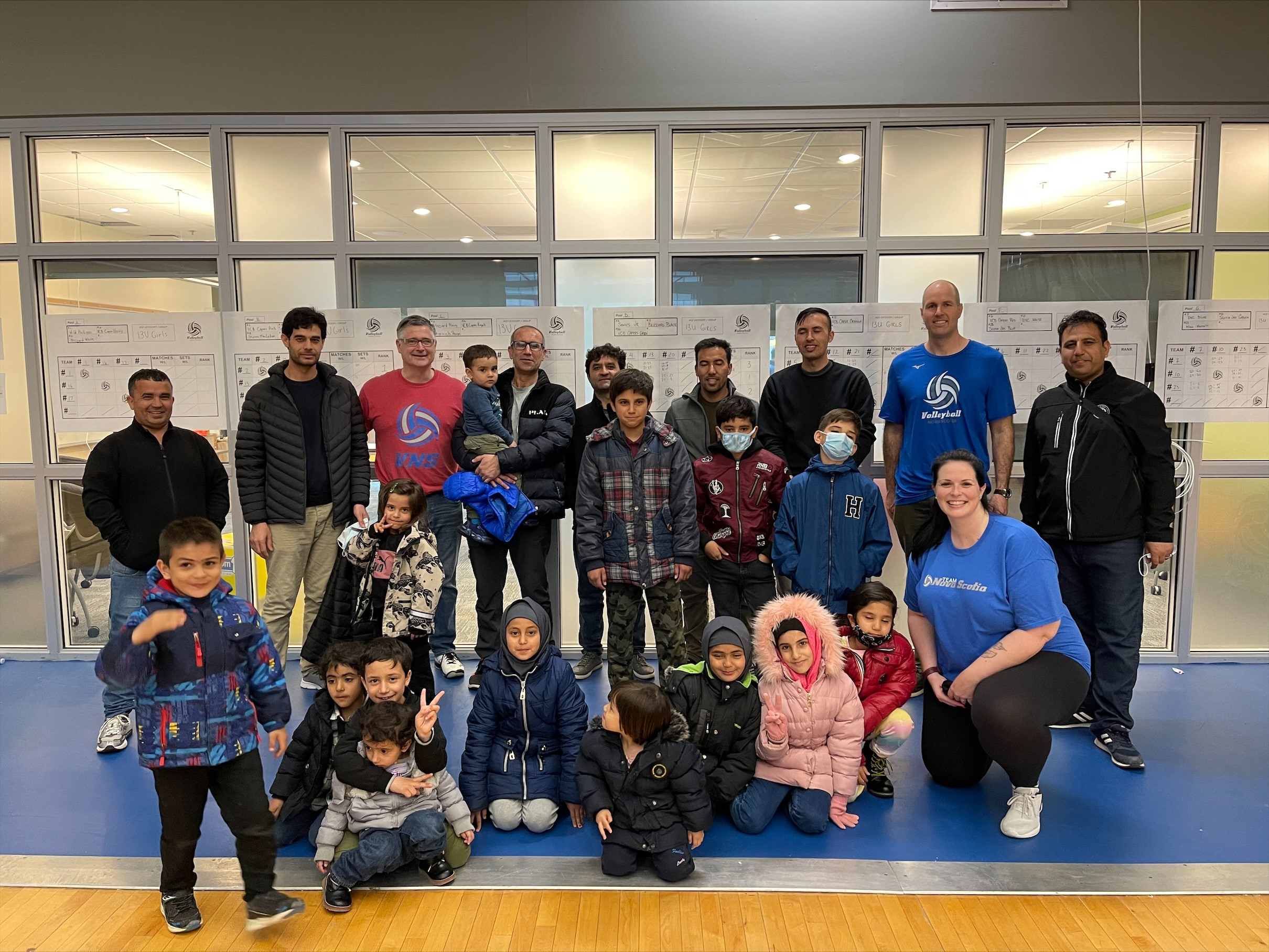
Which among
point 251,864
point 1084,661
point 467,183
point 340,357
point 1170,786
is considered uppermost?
point 467,183

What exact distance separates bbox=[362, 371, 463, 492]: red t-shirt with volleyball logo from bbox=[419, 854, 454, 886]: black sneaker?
191 cm

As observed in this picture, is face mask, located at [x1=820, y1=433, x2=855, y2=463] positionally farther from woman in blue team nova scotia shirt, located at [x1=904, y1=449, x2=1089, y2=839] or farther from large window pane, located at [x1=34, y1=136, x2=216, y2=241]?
large window pane, located at [x1=34, y1=136, x2=216, y2=241]

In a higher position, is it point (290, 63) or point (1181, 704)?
point (290, 63)

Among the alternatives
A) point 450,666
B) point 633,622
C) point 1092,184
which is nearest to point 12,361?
point 450,666

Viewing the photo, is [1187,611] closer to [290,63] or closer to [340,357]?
[340,357]

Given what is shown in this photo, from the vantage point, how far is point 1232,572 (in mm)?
4484

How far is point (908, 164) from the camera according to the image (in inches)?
172

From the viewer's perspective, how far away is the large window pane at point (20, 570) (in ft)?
15.0

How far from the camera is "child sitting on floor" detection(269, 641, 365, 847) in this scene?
2.54 meters

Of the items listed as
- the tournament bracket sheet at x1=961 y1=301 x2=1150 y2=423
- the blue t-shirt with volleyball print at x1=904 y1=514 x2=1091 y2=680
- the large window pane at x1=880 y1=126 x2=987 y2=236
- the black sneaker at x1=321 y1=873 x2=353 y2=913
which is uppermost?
the large window pane at x1=880 y1=126 x2=987 y2=236

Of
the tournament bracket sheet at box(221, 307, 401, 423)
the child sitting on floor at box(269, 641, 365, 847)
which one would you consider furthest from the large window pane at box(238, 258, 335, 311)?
the child sitting on floor at box(269, 641, 365, 847)

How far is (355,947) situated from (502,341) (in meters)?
3.15

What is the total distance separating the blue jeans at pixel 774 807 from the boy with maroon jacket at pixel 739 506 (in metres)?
0.95

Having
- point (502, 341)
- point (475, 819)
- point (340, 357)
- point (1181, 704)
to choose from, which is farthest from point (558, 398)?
point (1181, 704)
